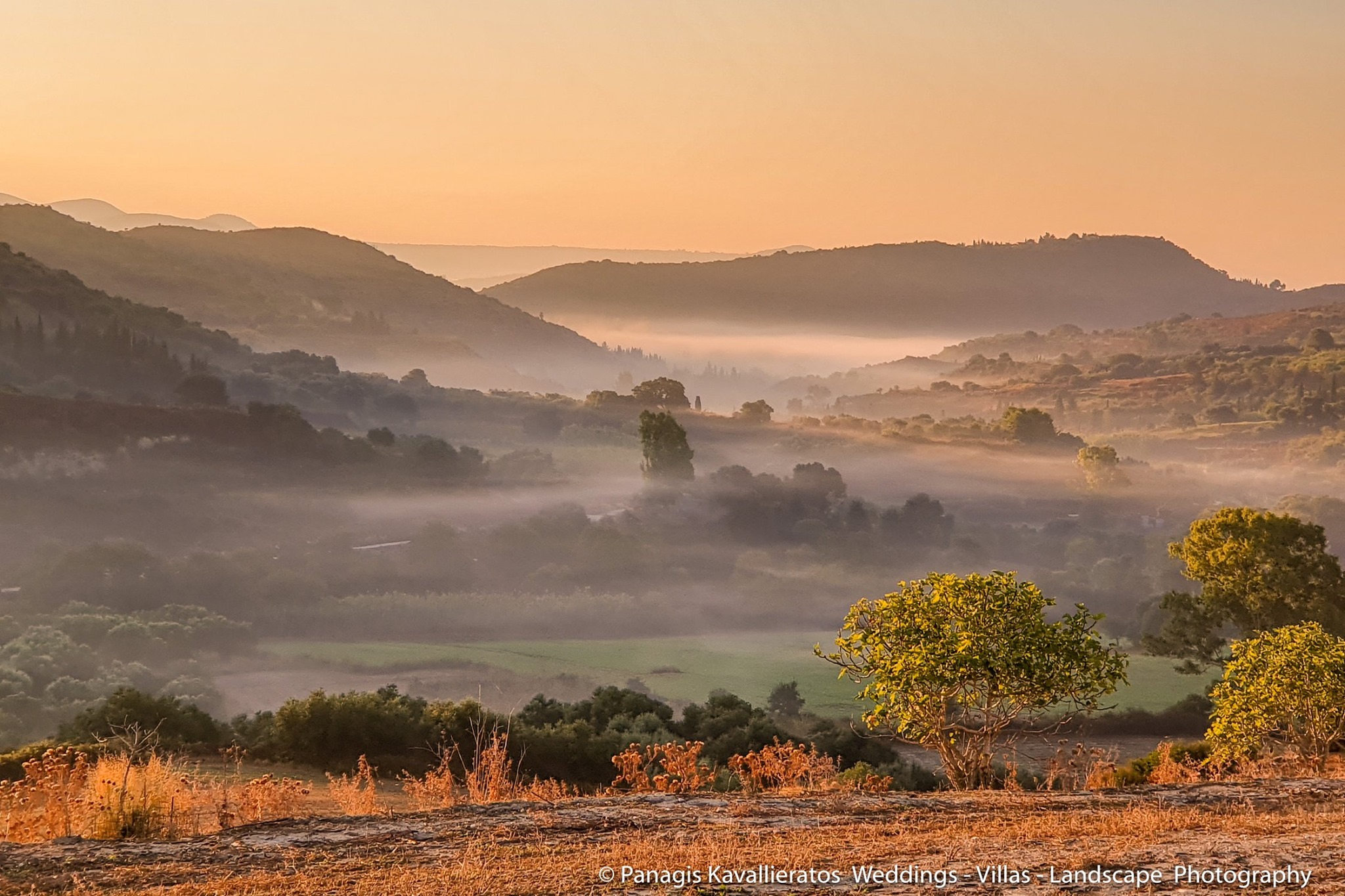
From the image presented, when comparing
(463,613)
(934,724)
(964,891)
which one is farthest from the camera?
(463,613)

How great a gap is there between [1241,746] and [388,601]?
11597 cm

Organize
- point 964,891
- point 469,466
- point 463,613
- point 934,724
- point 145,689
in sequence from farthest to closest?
point 469,466 → point 463,613 → point 145,689 → point 934,724 → point 964,891

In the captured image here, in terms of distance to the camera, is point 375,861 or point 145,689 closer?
point 375,861

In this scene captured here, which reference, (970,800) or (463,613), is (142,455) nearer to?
(463,613)

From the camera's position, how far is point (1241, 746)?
70.2 feet

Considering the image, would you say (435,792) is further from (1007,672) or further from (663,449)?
(663,449)

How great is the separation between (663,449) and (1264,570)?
130089 mm

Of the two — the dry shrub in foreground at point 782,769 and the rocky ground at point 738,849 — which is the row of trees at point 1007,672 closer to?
the dry shrub in foreground at point 782,769

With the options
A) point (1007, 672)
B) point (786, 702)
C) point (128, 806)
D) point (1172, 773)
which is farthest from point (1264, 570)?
point (786, 702)

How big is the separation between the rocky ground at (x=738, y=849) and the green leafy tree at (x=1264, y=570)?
2706cm

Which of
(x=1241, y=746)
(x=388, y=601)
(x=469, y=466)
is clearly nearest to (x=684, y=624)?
(x=388, y=601)

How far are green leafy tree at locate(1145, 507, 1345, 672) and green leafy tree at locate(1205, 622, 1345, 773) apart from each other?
18179 millimetres

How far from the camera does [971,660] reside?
17.5 meters

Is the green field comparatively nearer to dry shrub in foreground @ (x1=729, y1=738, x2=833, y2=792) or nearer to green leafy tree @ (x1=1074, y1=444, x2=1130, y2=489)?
dry shrub in foreground @ (x1=729, y1=738, x2=833, y2=792)
